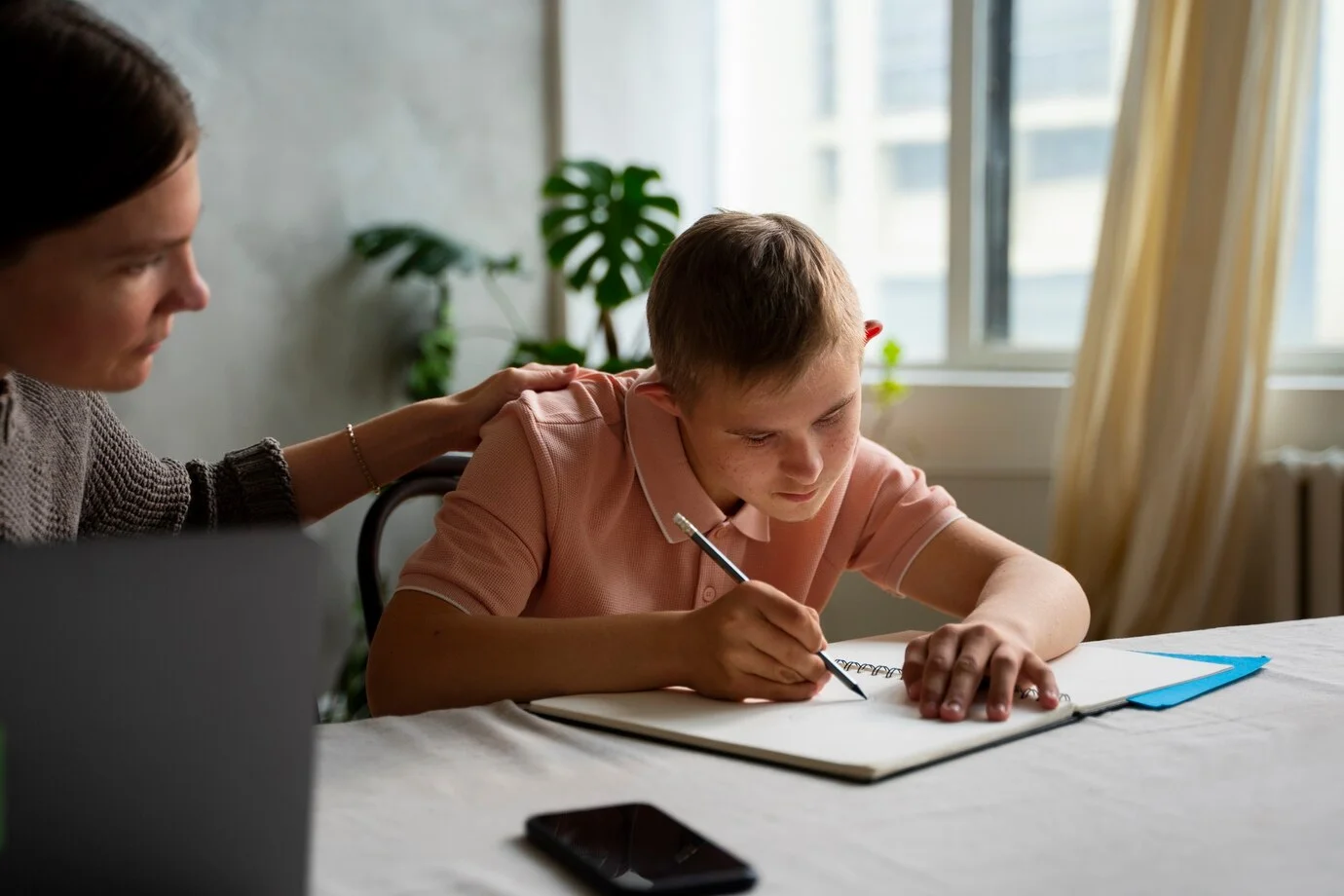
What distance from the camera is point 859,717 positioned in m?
0.93

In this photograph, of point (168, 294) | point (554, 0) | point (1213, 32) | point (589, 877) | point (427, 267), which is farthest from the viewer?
point (554, 0)

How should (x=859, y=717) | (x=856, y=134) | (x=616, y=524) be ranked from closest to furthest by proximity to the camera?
1. (x=859, y=717)
2. (x=616, y=524)
3. (x=856, y=134)

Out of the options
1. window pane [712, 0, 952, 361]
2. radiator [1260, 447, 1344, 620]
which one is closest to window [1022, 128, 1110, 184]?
window pane [712, 0, 952, 361]

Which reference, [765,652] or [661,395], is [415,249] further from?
[765,652]

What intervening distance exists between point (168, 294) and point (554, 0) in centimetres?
250

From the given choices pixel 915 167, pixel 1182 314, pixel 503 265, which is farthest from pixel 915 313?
pixel 503 265

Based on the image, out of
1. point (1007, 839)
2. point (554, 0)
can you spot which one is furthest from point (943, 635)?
point (554, 0)

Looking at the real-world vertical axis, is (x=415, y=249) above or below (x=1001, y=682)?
above

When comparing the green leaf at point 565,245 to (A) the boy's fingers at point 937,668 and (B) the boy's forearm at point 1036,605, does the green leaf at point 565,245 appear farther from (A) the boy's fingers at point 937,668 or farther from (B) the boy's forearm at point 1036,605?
(A) the boy's fingers at point 937,668

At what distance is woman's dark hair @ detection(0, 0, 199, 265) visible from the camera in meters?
0.79

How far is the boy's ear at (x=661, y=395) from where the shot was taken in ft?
4.07

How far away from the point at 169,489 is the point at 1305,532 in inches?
85.2

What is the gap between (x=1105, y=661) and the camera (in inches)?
43.4

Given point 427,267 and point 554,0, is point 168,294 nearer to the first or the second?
point 427,267
